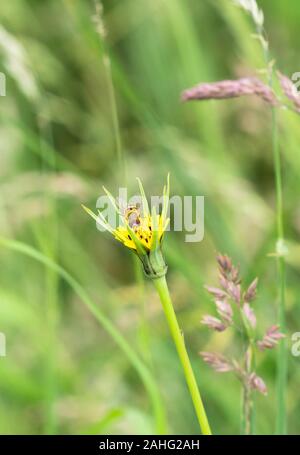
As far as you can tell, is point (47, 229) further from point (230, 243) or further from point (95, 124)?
point (95, 124)

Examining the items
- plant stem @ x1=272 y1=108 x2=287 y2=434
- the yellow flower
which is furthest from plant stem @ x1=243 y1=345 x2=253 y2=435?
the yellow flower

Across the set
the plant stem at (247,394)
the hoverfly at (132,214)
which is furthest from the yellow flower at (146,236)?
the plant stem at (247,394)

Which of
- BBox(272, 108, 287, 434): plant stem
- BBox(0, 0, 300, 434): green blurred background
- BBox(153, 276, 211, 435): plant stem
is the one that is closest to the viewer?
BBox(153, 276, 211, 435): plant stem

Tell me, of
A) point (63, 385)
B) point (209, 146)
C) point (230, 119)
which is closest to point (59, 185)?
point (63, 385)

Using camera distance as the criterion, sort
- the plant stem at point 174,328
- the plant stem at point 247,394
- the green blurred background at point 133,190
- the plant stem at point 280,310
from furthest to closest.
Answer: the green blurred background at point 133,190 < the plant stem at point 280,310 < the plant stem at point 247,394 < the plant stem at point 174,328

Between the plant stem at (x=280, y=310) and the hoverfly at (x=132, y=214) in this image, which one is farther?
the plant stem at (x=280, y=310)

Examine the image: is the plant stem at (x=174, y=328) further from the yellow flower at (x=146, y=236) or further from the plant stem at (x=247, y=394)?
the plant stem at (x=247, y=394)

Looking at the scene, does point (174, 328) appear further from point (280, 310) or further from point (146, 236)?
point (280, 310)

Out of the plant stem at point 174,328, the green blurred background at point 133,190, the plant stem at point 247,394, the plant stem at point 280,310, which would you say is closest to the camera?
the plant stem at point 174,328

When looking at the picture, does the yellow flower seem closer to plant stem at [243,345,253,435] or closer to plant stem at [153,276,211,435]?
plant stem at [153,276,211,435]
